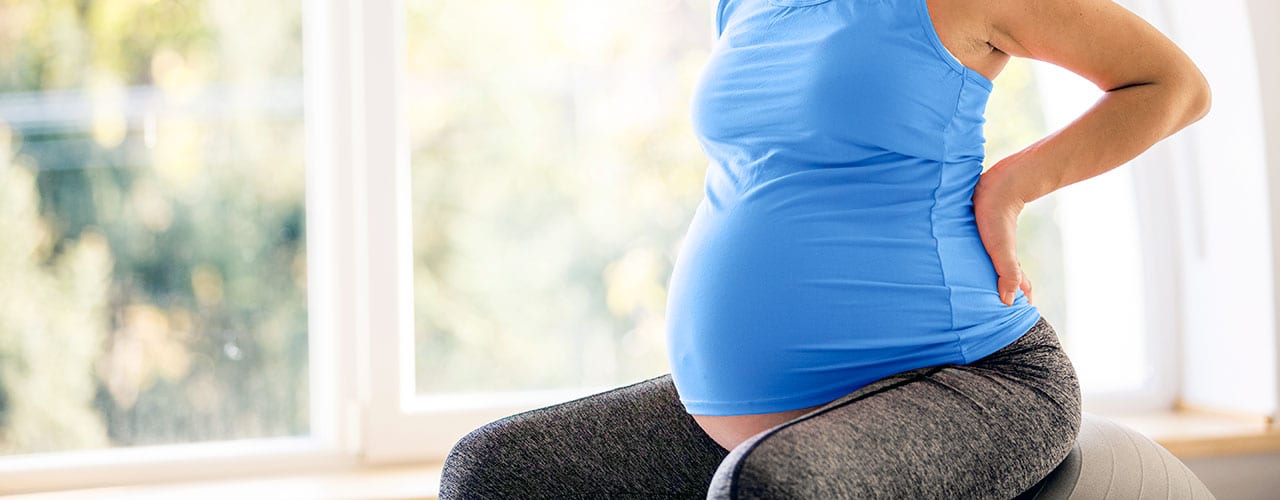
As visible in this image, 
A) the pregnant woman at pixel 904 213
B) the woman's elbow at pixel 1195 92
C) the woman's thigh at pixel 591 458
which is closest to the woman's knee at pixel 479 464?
the woman's thigh at pixel 591 458

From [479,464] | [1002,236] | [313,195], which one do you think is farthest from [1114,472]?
[313,195]

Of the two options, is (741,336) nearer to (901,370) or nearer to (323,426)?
(901,370)

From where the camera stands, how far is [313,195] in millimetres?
1970

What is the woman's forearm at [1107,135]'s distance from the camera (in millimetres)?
1029

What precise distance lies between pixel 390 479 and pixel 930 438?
1140 mm

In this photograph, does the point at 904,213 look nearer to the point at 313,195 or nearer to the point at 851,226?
the point at 851,226

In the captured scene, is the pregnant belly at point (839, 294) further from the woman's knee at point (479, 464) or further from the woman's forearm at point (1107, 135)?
the woman's knee at point (479, 464)

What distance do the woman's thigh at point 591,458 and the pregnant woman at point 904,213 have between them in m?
0.09

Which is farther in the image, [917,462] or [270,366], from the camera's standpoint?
[270,366]

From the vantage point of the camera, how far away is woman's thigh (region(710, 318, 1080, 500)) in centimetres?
83

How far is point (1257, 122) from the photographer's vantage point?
78.3 inches

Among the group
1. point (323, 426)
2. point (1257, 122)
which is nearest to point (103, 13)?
point (323, 426)

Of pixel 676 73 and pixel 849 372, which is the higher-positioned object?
pixel 676 73

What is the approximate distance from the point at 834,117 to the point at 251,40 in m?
1.31
